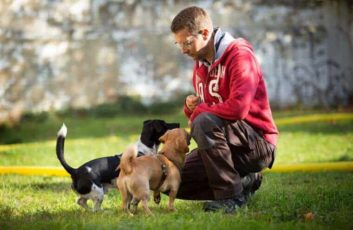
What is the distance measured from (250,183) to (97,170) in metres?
1.29

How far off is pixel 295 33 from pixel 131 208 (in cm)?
1191

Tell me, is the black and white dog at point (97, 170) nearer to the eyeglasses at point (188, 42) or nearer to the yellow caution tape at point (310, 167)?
the eyeglasses at point (188, 42)

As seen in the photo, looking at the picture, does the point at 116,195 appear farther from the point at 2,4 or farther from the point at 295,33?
the point at 295,33

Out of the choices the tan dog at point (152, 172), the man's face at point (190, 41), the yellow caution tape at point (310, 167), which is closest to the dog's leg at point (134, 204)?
the tan dog at point (152, 172)

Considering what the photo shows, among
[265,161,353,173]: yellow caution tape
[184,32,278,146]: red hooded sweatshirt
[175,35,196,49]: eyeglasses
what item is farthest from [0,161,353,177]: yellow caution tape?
[175,35,196,49]: eyeglasses

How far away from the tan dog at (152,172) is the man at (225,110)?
0.72 feet

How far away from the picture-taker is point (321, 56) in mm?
16625

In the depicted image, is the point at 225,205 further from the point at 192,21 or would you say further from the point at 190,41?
the point at 192,21

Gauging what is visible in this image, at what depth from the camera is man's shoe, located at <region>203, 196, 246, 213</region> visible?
17.2ft

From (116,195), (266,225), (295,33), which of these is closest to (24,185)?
(116,195)

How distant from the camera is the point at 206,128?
5.14m

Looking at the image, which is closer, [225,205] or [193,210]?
[225,205]

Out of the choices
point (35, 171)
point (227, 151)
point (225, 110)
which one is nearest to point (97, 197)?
point (227, 151)

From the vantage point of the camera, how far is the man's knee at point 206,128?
5141mm
